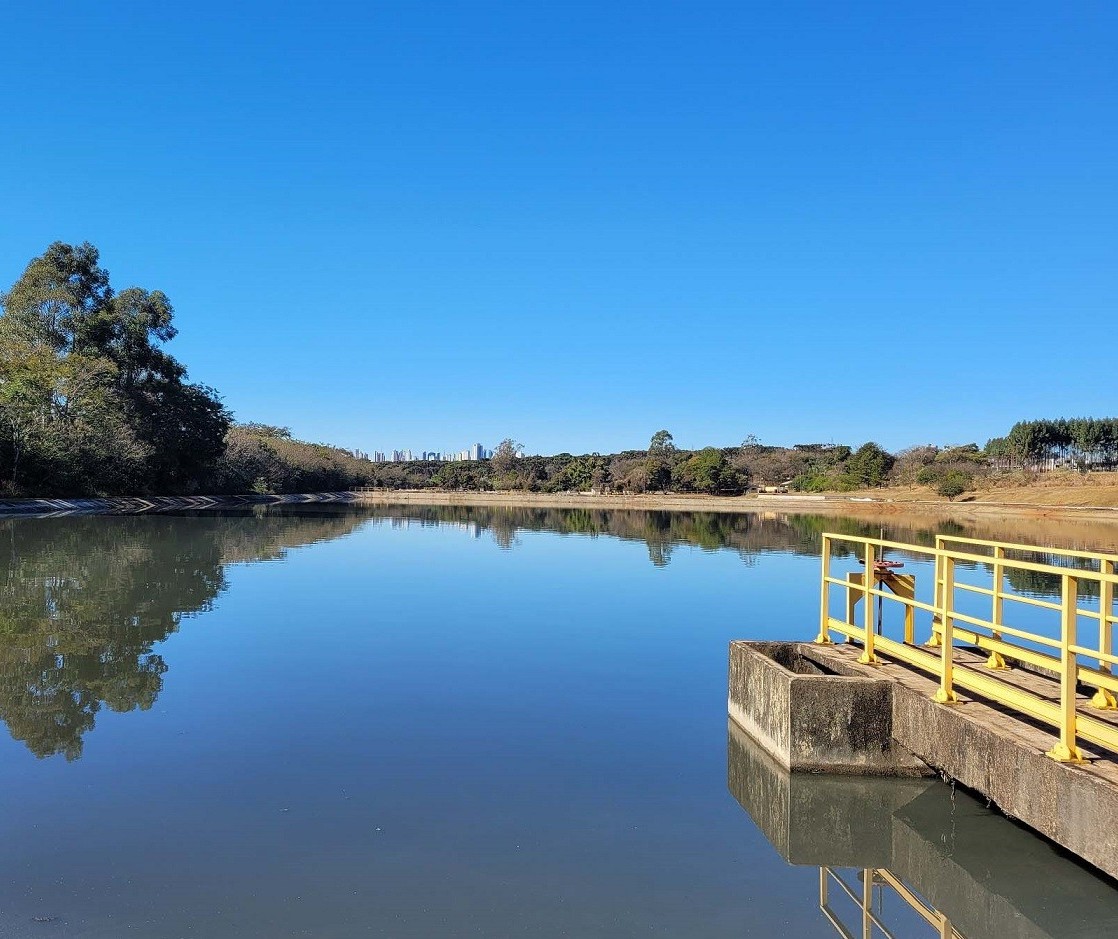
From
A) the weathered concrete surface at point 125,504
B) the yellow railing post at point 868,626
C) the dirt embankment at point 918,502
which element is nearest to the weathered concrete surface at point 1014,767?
the yellow railing post at point 868,626

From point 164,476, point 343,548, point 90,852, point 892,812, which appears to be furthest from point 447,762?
point 164,476

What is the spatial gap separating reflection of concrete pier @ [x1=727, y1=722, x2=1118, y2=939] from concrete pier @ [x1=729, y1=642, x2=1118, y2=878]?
189 mm

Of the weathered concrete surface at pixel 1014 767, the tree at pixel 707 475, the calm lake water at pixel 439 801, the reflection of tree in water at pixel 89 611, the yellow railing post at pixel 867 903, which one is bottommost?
the yellow railing post at pixel 867 903

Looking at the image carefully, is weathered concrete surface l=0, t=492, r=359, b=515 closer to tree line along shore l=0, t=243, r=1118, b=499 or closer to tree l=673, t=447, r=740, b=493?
tree line along shore l=0, t=243, r=1118, b=499

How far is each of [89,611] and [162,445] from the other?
47254mm

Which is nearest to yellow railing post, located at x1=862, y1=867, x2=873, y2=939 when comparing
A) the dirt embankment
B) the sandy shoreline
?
the sandy shoreline

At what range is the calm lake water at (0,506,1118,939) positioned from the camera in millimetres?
4465

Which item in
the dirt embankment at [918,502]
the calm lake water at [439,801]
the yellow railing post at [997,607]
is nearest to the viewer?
the calm lake water at [439,801]

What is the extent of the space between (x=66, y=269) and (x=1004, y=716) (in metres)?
57.2

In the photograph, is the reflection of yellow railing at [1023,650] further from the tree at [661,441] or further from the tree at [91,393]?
the tree at [661,441]

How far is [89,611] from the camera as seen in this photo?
1333 centimetres

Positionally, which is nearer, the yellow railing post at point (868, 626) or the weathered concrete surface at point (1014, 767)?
the weathered concrete surface at point (1014, 767)

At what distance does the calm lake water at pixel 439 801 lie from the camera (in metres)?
4.46

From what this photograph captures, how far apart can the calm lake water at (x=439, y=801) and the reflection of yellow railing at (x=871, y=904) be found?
3 centimetres
